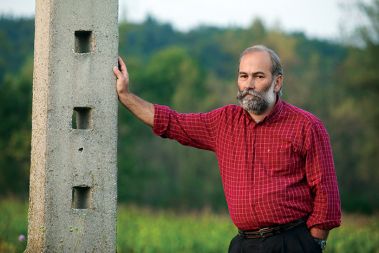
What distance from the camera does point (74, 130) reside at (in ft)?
22.3

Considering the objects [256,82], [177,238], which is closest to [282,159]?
[256,82]

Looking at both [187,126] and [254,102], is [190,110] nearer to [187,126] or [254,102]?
[187,126]

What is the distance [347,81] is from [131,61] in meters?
26.0

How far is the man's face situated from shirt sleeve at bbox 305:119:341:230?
0.35 m

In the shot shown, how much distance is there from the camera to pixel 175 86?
192ft

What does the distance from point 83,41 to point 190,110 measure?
4096 cm

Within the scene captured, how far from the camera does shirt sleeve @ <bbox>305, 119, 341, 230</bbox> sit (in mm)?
5914

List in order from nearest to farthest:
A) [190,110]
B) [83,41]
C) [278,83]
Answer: [278,83] → [83,41] → [190,110]

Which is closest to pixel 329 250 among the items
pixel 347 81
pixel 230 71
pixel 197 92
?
Answer: pixel 347 81

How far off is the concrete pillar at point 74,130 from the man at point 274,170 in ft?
3.59

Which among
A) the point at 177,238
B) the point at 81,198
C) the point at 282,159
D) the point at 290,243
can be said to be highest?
the point at 282,159

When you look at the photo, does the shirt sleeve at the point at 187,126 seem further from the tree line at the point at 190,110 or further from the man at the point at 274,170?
the tree line at the point at 190,110

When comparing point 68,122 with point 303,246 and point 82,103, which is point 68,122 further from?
point 303,246

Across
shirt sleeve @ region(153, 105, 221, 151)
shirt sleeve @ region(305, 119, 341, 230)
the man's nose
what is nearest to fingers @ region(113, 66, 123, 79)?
shirt sleeve @ region(153, 105, 221, 151)
